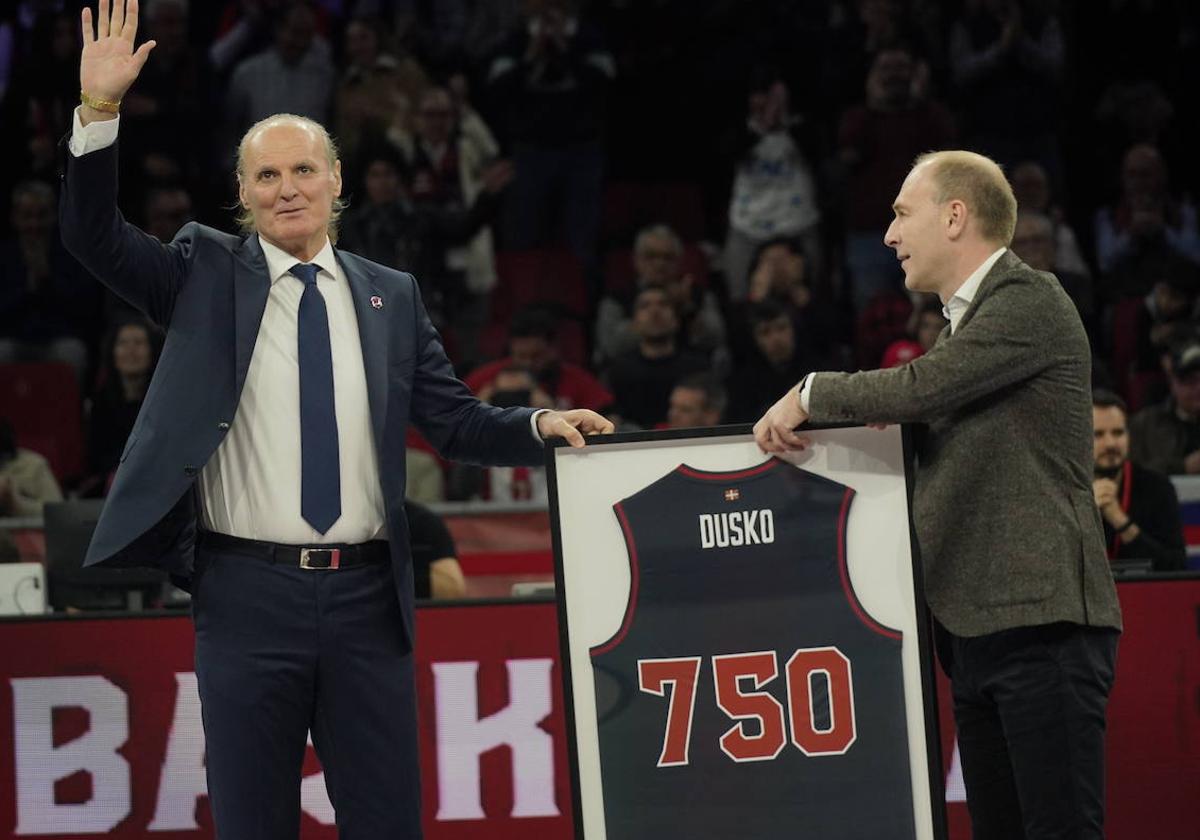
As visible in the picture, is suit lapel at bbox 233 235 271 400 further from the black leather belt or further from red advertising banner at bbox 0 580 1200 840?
red advertising banner at bbox 0 580 1200 840

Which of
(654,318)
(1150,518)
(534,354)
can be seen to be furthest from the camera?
(654,318)

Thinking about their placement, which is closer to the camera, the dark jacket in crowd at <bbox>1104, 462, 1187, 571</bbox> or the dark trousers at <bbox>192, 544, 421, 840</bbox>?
the dark trousers at <bbox>192, 544, 421, 840</bbox>

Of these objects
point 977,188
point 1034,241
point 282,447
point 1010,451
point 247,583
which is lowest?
point 247,583


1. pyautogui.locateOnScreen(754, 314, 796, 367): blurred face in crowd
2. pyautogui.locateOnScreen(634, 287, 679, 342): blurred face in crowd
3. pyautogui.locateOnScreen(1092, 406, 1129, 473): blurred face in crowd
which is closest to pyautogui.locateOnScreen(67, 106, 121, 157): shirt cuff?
pyautogui.locateOnScreen(1092, 406, 1129, 473): blurred face in crowd

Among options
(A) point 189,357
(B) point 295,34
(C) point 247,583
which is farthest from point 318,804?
(B) point 295,34

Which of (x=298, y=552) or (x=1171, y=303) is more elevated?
(x=1171, y=303)

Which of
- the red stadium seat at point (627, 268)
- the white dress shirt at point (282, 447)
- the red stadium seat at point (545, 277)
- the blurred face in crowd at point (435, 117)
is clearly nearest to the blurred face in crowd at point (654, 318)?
the red stadium seat at point (627, 268)

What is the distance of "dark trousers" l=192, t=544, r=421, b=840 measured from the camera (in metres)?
3.77

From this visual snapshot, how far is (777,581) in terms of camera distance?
399cm

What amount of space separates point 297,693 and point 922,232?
167 cm

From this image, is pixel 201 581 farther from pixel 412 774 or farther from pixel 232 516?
pixel 412 774

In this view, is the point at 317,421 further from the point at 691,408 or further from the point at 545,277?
the point at 545,277

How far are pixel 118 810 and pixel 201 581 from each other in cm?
185

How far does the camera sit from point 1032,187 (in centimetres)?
1020
